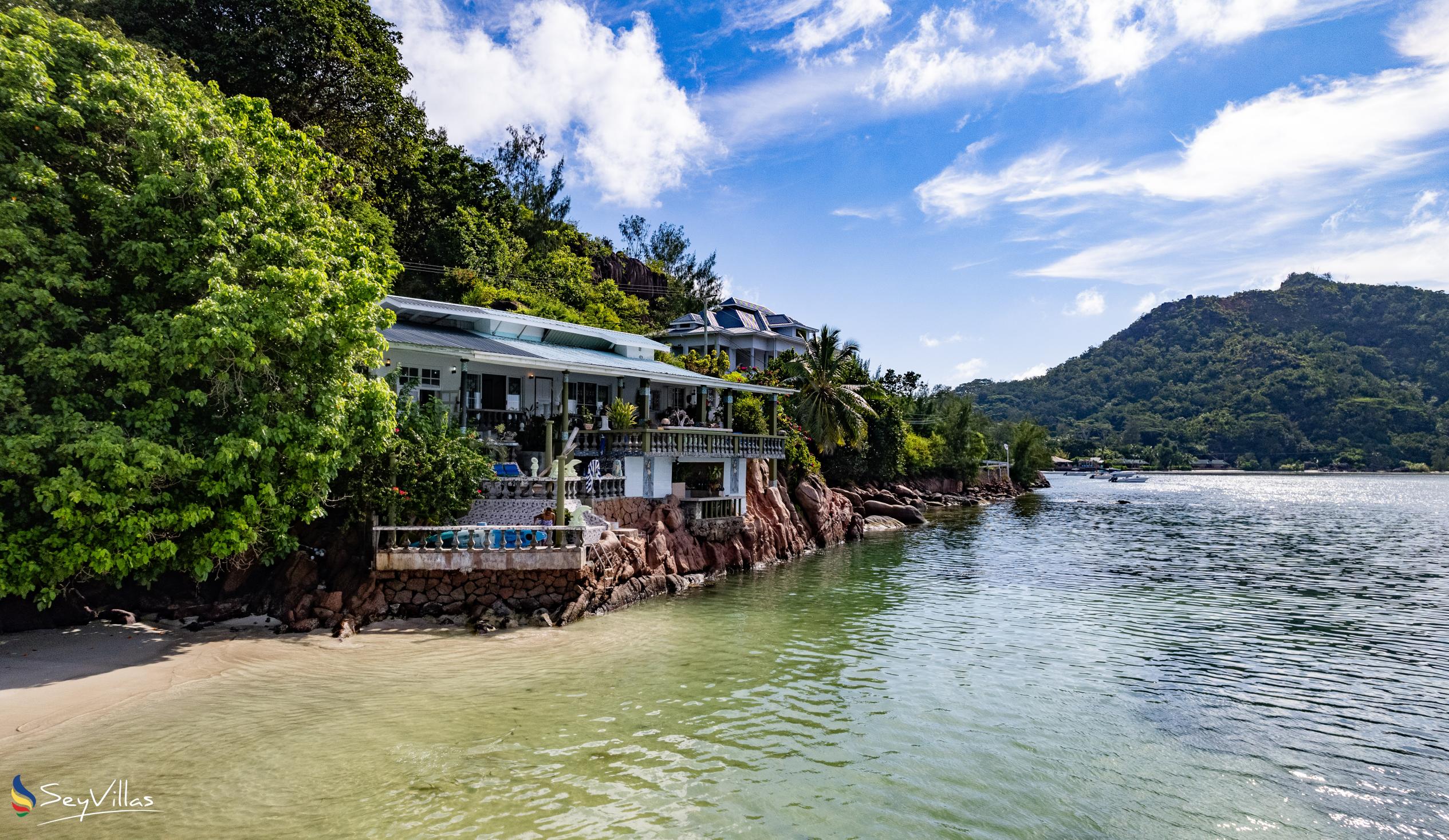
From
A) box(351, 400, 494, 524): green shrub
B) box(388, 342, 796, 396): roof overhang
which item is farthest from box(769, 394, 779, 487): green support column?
box(351, 400, 494, 524): green shrub

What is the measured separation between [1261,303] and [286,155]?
239123 mm

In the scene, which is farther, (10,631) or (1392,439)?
(1392,439)

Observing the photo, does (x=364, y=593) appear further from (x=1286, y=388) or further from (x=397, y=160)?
(x=1286, y=388)

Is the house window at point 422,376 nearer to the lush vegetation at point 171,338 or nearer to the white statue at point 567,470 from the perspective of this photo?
the lush vegetation at point 171,338

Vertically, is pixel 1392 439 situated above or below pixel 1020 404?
below

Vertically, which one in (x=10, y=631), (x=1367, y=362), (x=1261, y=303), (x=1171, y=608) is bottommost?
(x=1171, y=608)

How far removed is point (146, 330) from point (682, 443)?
53.6ft

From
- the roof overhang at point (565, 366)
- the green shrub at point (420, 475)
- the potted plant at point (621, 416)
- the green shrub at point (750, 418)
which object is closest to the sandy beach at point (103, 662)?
the green shrub at point (420, 475)

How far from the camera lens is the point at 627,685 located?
1410 centimetres

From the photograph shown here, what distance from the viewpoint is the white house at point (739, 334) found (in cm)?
6069

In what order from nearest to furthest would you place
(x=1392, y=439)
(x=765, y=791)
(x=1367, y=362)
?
(x=765, y=791)
(x=1392, y=439)
(x=1367, y=362)

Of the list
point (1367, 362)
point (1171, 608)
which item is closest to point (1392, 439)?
point (1367, 362)

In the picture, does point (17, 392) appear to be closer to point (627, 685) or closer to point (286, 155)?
point (286, 155)

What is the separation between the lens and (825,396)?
4428cm
